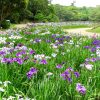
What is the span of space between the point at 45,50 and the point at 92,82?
2.81m

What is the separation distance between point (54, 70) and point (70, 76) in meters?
0.73

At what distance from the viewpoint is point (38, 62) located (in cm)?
510

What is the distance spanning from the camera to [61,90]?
13.6 feet

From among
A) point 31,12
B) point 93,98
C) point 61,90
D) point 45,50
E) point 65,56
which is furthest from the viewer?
point 31,12

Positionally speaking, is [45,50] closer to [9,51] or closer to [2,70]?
[9,51]

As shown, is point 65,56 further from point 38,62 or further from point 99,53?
point 38,62

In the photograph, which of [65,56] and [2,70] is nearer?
[2,70]

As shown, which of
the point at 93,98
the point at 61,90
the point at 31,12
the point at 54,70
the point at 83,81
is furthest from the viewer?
the point at 31,12

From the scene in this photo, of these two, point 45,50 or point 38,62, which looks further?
point 45,50

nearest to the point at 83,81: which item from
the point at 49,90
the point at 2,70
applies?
the point at 49,90

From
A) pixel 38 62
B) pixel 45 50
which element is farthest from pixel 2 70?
pixel 45 50

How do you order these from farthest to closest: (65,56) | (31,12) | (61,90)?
(31,12) → (65,56) → (61,90)

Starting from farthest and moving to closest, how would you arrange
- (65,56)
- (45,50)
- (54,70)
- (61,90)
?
1. (45,50)
2. (65,56)
3. (54,70)
4. (61,90)

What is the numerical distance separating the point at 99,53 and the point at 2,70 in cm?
223
